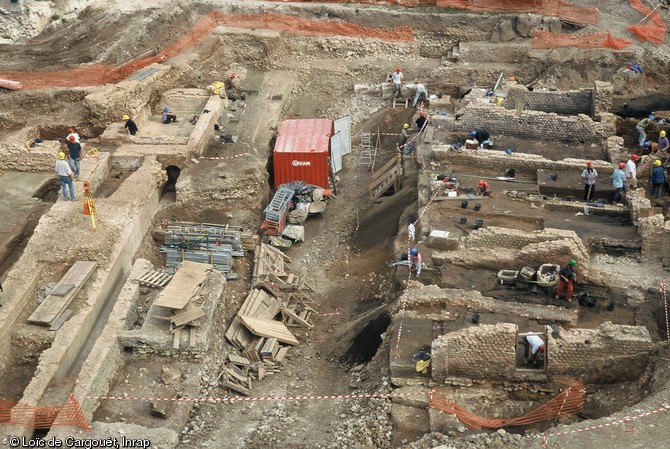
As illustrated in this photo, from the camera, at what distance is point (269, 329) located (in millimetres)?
21375

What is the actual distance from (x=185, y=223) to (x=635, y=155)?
46.0ft

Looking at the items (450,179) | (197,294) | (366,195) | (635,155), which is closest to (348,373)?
(197,294)

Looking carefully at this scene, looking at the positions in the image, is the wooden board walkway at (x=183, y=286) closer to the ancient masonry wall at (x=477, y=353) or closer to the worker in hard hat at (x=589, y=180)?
the ancient masonry wall at (x=477, y=353)

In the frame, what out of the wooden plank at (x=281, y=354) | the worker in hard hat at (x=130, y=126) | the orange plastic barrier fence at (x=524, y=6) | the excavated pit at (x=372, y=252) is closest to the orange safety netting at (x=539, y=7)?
the orange plastic barrier fence at (x=524, y=6)

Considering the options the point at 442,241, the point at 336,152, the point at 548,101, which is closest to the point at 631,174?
the point at 548,101

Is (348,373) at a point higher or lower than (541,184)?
lower

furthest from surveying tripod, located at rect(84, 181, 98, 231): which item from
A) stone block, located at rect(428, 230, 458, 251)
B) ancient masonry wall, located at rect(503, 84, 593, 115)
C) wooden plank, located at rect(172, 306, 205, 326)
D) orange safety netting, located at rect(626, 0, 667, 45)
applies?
orange safety netting, located at rect(626, 0, 667, 45)

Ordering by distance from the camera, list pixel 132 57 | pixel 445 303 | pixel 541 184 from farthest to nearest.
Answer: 1. pixel 132 57
2. pixel 541 184
3. pixel 445 303

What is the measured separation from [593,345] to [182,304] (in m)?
9.40

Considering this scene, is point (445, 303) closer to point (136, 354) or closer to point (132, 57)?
point (136, 354)

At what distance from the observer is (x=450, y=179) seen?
974 inches

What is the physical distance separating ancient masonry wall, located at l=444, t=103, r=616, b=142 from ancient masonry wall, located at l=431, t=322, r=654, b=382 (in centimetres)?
1063

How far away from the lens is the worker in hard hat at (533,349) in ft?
59.6

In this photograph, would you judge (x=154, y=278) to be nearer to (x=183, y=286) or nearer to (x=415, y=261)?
(x=183, y=286)
